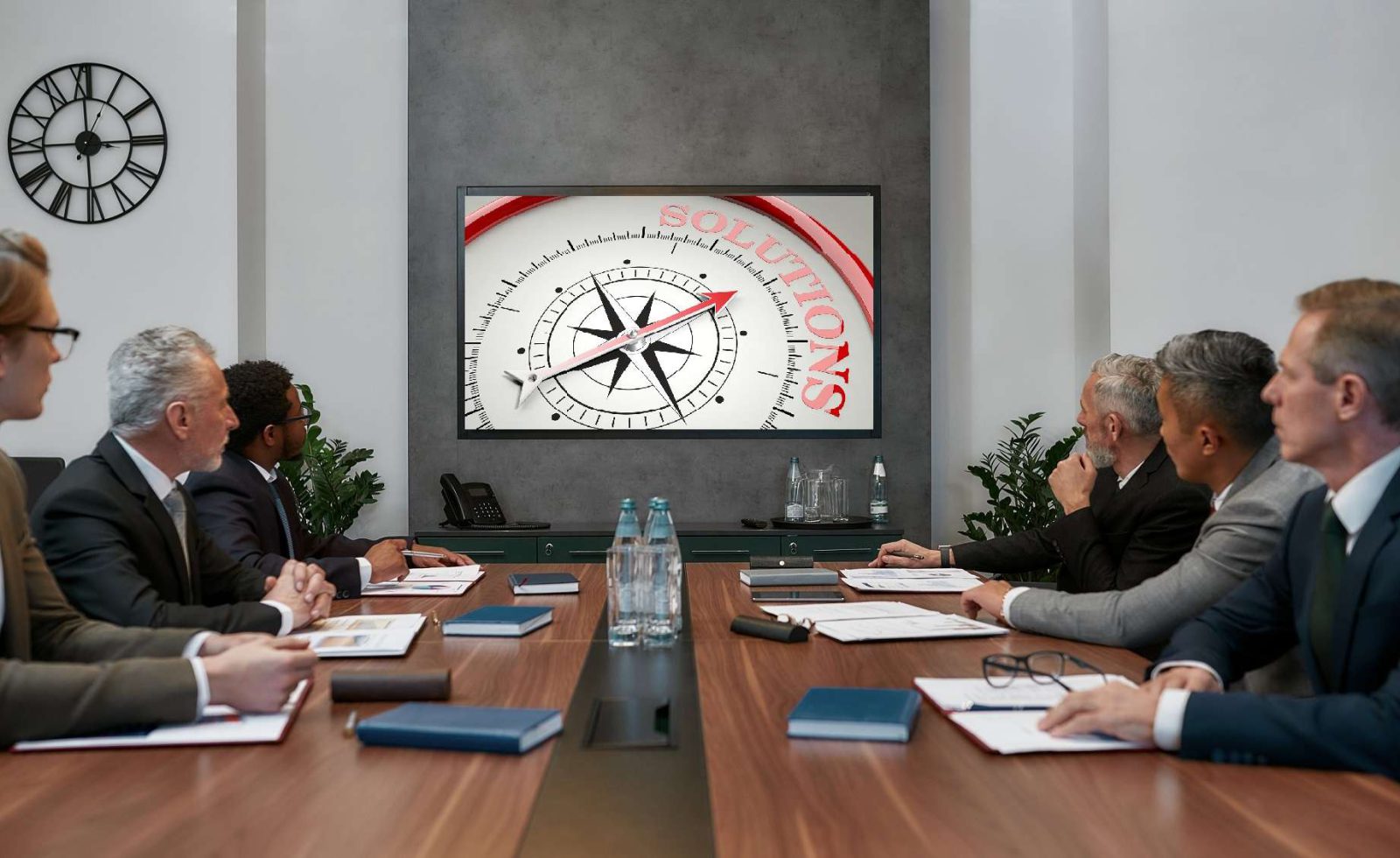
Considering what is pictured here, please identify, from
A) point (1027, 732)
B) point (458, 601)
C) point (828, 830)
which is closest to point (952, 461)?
point (458, 601)

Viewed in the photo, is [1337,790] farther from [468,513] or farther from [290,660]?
[468,513]

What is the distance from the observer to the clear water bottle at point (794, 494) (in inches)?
197

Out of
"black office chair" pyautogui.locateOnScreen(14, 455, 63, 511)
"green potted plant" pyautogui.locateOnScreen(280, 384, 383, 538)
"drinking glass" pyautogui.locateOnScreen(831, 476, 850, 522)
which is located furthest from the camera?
"drinking glass" pyautogui.locateOnScreen(831, 476, 850, 522)

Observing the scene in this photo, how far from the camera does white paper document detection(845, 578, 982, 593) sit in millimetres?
2881

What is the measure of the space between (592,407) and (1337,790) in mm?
4095

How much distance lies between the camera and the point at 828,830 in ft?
3.72

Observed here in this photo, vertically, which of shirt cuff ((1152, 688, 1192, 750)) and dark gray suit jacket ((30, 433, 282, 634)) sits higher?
dark gray suit jacket ((30, 433, 282, 634))

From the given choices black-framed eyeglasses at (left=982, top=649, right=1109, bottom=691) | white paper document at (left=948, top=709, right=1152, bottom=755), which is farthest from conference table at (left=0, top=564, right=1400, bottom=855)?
black-framed eyeglasses at (left=982, top=649, right=1109, bottom=691)

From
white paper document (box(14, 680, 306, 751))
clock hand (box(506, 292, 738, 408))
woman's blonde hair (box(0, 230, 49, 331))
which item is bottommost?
white paper document (box(14, 680, 306, 751))

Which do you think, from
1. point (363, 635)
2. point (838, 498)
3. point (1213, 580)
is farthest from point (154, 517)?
point (838, 498)

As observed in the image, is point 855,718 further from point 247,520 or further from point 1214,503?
point 247,520

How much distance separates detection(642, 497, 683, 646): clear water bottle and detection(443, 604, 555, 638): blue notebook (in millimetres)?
282

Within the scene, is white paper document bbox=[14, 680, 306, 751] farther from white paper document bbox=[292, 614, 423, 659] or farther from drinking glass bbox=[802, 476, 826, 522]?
drinking glass bbox=[802, 476, 826, 522]

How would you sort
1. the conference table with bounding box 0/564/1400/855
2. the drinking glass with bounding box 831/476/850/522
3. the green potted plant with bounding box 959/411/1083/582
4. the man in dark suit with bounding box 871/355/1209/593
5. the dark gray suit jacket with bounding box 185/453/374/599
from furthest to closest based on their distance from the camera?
the drinking glass with bounding box 831/476/850/522
the green potted plant with bounding box 959/411/1083/582
the dark gray suit jacket with bounding box 185/453/374/599
the man in dark suit with bounding box 871/355/1209/593
the conference table with bounding box 0/564/1400/855
